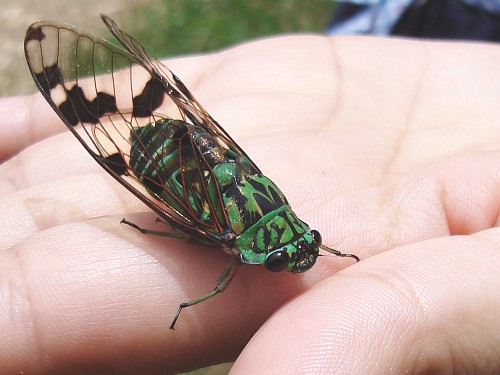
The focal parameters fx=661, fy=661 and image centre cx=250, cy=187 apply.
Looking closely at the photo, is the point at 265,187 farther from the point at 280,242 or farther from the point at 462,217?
the point at 462,217

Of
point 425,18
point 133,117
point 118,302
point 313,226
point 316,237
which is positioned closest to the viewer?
point 118,302

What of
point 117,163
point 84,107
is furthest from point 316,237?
point 84,107

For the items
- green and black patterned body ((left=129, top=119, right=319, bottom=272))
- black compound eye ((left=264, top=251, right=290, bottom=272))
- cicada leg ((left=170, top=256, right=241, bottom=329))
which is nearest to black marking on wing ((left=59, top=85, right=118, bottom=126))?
green and black patterned body ((left=129, top=119, right=319, bottom=272))

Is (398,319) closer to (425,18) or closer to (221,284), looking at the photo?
(221,284)

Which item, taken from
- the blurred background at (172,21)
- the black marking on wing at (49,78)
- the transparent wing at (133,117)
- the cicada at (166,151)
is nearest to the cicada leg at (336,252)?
the cicada at (166,151)

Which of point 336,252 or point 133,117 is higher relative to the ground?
point 133,117

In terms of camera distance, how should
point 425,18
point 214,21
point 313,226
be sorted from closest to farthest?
point 313,226 < point 425,18 < point 214,21

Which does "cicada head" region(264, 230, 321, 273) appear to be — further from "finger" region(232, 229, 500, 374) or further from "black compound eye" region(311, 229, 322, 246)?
"finger" region(232, 229, 500, 374)

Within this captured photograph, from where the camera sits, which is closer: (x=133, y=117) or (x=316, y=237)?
(x=316, y=237)
